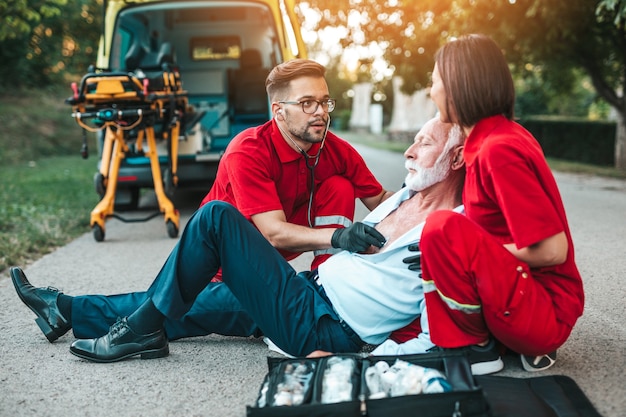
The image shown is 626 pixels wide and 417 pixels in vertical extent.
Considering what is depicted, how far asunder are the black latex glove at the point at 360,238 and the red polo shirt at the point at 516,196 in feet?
1.48

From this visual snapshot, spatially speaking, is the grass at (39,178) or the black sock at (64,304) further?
the grass at (39,178)

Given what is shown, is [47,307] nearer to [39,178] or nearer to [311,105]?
[311,105]

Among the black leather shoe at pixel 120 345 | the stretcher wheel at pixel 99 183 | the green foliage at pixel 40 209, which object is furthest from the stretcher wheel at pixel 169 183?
the black leather shoe at pixel 120 345

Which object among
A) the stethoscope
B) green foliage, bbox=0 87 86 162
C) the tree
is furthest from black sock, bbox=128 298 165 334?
green foliage, bbox=0 87 86 162

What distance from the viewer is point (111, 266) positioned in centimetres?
611

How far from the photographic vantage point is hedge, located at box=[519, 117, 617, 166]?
18.4 meters

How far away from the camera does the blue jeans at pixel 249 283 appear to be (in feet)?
10.6

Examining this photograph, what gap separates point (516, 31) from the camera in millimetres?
12828

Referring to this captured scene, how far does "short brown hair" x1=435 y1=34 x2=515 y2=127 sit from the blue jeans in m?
1.03

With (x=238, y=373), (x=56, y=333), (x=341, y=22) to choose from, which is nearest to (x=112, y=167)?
(x=56, y=333)

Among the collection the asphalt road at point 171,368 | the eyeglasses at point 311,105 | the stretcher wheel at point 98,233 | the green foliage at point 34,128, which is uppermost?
the eyeglasses at point 311,105

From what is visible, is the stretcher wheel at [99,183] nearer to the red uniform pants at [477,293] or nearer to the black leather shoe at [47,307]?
the black leather shoe at [47,307]

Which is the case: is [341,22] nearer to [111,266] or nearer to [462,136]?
[111,266]

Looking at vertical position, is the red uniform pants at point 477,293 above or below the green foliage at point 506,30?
below
